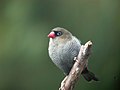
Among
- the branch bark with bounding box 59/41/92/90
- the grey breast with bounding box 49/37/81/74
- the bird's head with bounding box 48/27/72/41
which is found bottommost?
the branch bark with bounding box 59/41/92/90

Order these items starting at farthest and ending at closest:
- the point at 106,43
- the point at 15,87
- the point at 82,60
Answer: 1. the point at 15,87
2. the point at 106,43
3. the point at 82,60

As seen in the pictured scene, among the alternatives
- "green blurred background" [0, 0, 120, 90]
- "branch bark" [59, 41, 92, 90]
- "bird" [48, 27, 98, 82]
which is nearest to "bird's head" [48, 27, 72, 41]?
"bird" [48, 27, 98, 82]

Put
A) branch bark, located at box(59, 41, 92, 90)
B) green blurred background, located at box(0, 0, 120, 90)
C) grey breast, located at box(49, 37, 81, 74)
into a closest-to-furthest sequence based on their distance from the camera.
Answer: branch bark, located at box(59, 41, 92, 90) < grey breast, located at box(49, 37, 81, 74) < green blurred background, located at box(0, 0, 120, 90)

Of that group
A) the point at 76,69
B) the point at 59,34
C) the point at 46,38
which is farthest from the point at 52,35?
the point at 46,38

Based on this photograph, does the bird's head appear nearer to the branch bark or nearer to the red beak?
the red beak

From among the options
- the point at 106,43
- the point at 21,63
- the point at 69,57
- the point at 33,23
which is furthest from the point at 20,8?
the point at 69,57

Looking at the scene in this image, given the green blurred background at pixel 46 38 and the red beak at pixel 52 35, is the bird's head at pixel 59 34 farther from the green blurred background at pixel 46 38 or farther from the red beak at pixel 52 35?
the green blurred background at pixel 46 38

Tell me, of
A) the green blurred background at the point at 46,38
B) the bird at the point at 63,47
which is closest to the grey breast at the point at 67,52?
the bird at the point at 63,47

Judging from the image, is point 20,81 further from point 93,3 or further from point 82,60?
point 82,60
